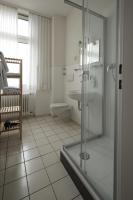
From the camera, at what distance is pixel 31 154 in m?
1.75

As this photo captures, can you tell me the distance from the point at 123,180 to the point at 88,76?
1080 millimetres

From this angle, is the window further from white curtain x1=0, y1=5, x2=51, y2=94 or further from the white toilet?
the white toilet

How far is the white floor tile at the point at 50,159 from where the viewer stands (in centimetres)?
155

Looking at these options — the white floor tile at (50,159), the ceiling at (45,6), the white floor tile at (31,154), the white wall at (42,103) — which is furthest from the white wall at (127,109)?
the white wall at (42,103)

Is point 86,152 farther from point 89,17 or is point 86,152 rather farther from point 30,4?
point 30,4

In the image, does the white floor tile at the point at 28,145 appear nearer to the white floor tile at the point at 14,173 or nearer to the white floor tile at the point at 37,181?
the white floor tile at the point at 14,173

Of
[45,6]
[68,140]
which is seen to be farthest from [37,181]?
[45,6]

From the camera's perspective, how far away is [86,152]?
58.3 inches

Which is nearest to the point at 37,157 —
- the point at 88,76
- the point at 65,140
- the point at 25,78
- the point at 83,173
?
the point at 65,140

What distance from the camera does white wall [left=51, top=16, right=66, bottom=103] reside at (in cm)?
334

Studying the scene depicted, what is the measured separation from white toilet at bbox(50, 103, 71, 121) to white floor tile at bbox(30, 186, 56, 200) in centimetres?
177

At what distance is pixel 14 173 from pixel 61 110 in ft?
5.70

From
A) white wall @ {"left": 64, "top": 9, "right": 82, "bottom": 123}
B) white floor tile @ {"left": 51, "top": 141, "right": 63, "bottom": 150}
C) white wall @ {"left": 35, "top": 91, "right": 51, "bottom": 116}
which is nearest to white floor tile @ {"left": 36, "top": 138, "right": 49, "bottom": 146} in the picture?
white floor tile @ {"left": 51, "top": 141, "right": 63, "bottom": 150}

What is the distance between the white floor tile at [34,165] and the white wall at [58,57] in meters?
2.03
